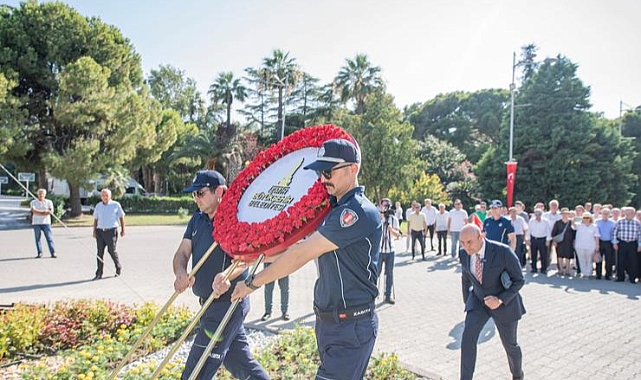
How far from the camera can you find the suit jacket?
4512 mm

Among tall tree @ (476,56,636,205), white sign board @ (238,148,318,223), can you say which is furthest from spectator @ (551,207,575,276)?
tall tree @ (476,56,636,205)

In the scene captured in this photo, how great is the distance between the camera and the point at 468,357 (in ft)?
14.4

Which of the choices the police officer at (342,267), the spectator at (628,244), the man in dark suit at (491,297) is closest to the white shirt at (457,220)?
the spectator at (628,244)

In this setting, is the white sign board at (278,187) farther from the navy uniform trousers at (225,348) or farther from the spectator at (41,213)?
the spectator at (41,213)

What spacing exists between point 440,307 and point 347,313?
621cm

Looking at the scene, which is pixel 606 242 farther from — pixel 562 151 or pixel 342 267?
pixel 562 151

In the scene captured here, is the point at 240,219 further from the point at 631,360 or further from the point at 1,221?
the point at 1,221

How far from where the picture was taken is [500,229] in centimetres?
953

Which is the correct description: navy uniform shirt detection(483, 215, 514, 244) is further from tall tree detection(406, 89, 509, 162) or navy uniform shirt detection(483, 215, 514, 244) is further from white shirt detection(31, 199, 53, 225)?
tall tree detection(406, 89, 509, 162)

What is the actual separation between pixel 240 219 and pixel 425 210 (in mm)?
14240

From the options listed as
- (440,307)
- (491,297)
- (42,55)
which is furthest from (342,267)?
(42,55)

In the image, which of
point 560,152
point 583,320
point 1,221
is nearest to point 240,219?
point 583,320

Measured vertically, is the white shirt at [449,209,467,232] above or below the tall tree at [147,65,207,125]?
below

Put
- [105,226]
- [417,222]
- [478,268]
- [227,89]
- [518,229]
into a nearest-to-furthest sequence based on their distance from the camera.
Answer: [478,268] < [105,226] < [518,229] < [417,222] < [227,89]
